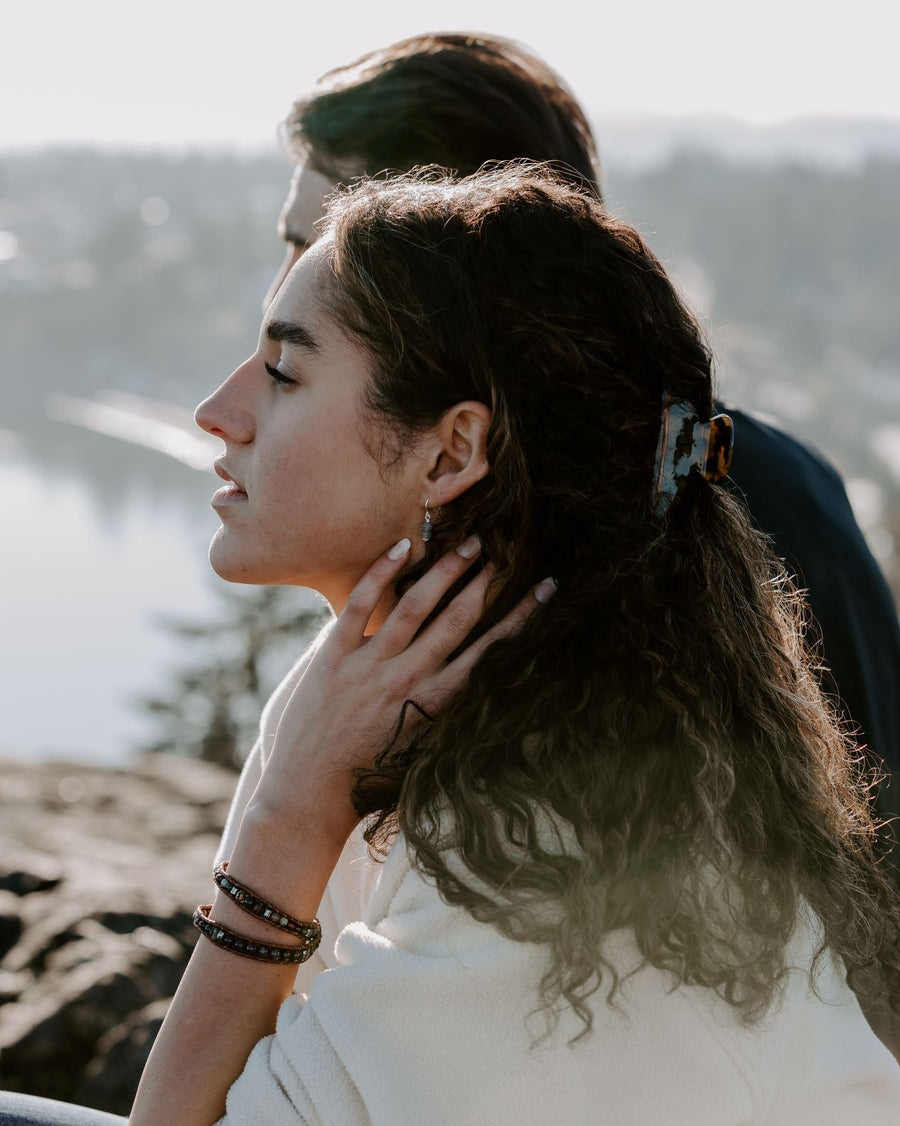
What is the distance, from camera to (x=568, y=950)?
52.6 inches

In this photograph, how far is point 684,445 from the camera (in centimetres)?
160

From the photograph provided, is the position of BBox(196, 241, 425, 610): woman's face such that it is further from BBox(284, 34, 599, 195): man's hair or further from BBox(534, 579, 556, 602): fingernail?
BBox(284, 34, 599, 195): man's hair

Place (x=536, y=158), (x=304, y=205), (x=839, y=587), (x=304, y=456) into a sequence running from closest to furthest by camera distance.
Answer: (x=304, y=456), (x=839, y=587), (x=536, y=158), (x=304, y=205)

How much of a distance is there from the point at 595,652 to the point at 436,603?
0.81ft

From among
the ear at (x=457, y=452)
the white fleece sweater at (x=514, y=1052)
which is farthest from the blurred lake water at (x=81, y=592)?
the white fleece sweater at (x=514, y=1052)

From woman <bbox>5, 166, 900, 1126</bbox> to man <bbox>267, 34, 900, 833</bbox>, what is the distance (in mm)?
319

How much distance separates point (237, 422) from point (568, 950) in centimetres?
89

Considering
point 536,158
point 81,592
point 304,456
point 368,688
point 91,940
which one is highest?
point 536,158

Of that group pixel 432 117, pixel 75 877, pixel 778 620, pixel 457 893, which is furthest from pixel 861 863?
pixel 75 877

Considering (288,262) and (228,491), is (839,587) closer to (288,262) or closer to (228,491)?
(228,491)

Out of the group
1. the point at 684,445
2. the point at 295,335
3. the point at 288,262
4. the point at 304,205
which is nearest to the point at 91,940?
the point at 288,262

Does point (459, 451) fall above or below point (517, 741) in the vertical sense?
above

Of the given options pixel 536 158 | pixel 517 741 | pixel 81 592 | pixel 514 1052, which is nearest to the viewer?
pixel 514 1052

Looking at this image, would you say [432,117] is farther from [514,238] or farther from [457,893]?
[457,893]
